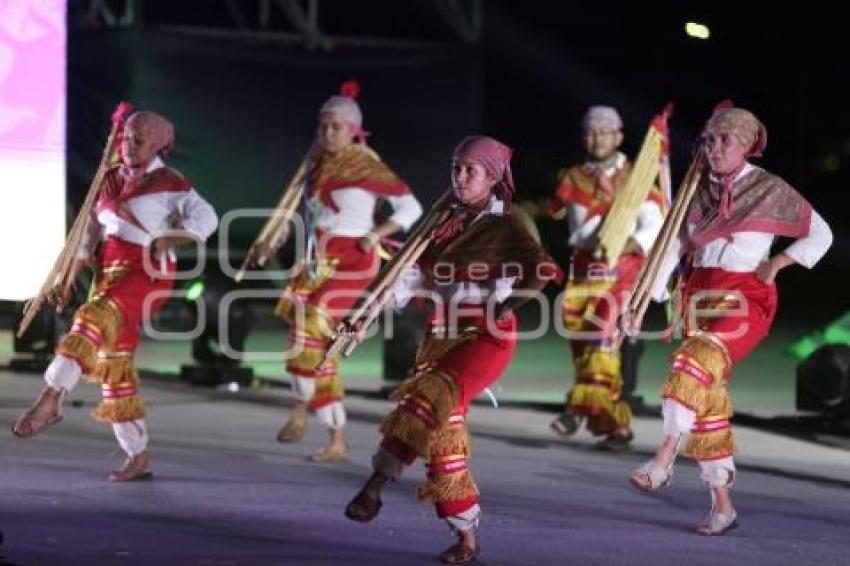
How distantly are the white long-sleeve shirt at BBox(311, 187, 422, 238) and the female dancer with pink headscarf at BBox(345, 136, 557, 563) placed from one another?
9.02 feet

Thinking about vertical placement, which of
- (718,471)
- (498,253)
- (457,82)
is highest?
(457,82)

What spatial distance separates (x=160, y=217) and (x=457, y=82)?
8275 mm

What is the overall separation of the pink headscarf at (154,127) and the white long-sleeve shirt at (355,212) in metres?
1.47

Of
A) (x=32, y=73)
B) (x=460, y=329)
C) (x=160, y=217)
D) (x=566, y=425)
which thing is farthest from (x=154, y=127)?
(x=32, y=73)

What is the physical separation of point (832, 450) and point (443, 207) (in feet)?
13.4

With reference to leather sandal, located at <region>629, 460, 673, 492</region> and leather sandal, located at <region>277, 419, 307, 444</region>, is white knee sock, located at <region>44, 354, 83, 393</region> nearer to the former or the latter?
leather sandal, located at <region>277, 419, 307, 444</region>

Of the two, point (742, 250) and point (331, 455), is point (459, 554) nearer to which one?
point (742, 250)

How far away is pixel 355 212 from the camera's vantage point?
11.0m

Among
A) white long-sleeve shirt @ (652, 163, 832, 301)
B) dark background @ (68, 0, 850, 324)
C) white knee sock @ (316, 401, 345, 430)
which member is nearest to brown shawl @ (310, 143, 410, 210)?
white knee sock @ (316, 401, 345, 430)

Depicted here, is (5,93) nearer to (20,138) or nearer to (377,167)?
(20,138)

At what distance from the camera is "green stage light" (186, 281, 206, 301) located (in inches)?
580

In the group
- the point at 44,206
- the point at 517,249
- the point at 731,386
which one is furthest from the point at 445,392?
the point at 731,386

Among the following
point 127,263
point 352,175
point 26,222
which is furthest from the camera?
point 26,222

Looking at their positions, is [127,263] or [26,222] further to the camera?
[26,222]
